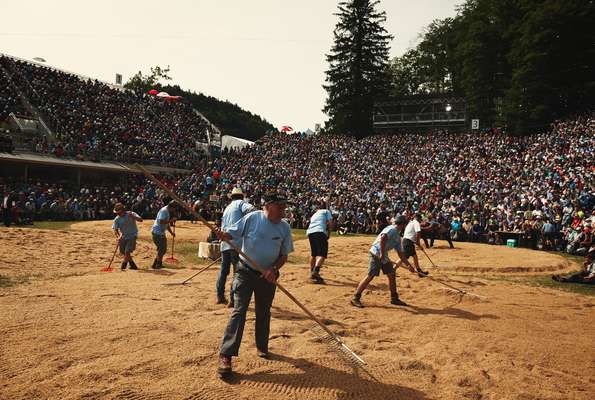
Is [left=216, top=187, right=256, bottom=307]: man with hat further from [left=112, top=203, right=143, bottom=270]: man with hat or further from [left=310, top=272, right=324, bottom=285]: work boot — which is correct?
[left=112, top=203, right=143, bottom=270]: man with hat

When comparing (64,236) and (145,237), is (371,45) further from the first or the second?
(64,236)

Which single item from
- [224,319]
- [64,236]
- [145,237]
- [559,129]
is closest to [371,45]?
[559,129]

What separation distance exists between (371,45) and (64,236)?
40044mm

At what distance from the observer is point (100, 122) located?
1324 inches

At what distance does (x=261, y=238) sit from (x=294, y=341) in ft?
5.48

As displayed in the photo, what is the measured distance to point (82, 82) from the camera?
1452 inches

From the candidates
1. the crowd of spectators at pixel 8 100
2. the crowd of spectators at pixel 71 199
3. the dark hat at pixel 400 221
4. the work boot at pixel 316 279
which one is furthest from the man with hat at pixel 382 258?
the crowd of spectators at pixel 8 100

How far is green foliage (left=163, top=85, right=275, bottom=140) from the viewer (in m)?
74.1

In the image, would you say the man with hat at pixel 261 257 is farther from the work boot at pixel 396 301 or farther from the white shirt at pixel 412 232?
the white shirt at pixel 412 232

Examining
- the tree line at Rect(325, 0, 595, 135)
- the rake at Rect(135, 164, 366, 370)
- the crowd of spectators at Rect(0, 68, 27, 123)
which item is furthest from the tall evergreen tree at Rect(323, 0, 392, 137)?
the rake at Rect(135, 164, 366, 370)

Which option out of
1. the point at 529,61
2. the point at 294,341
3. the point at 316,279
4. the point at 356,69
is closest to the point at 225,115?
the point at 356,69

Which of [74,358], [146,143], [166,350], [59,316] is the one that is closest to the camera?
[74,358]

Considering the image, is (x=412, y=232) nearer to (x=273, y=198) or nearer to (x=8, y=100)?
(x=273, y=198)

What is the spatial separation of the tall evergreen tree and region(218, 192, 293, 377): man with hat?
41121 mm
